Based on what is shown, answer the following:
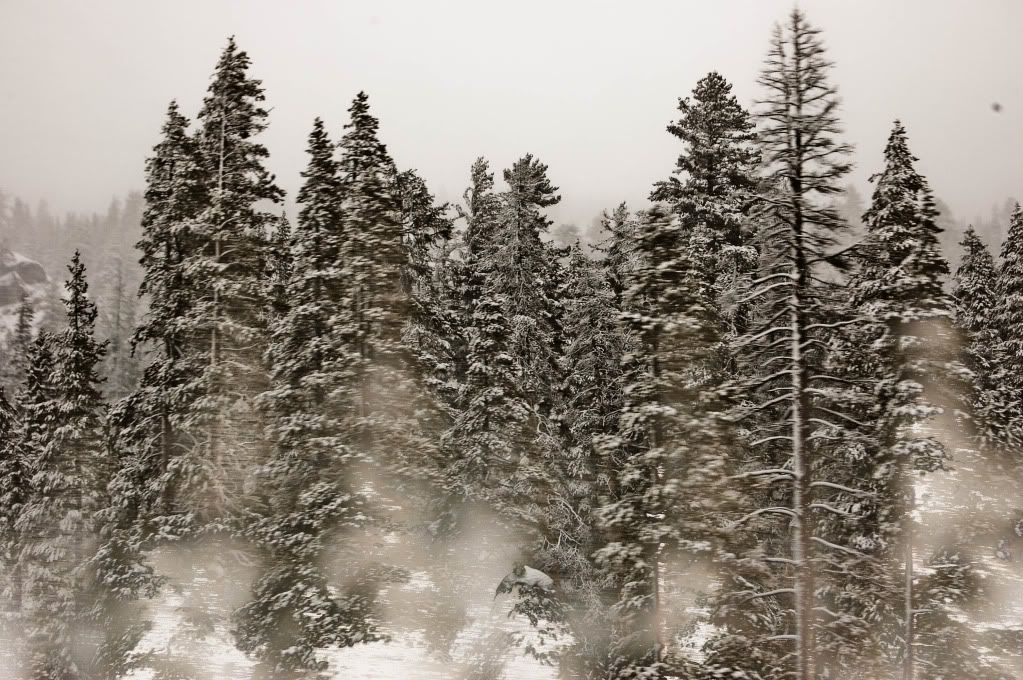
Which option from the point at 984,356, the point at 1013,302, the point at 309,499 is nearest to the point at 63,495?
the point at 309,499

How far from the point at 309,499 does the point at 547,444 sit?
8.47 meters

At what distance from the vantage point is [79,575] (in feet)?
86.2

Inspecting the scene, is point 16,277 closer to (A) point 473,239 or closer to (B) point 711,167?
(A) point 473,239

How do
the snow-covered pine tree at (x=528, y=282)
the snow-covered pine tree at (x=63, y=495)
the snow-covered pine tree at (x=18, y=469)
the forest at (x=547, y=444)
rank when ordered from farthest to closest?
the snow-covered pine tree at (x=18, y=469)
the snow-covered pine tree at (x=63, y=495)
the snow-covered pine tree at (x=528, y=282)
the forest at (x=547, y=444)

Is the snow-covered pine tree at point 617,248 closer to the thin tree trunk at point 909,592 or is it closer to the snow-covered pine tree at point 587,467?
the snow-covered pine tree at point 587,467

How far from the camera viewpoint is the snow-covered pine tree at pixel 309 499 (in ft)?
Answer: 66.1

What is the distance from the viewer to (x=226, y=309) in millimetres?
22031

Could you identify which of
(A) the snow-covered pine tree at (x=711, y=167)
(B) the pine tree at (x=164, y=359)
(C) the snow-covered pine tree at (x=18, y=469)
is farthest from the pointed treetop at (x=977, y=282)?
(C) the snow-covered pine tree at (x=18, y=469)

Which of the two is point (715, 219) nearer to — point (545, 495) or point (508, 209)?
point (508, 209)

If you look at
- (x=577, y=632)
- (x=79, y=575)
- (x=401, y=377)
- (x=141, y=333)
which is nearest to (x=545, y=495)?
(x=577, y=632)

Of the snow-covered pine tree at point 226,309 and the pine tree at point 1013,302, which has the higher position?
the pine tree at point 1013,302

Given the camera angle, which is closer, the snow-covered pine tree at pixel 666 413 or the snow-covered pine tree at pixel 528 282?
the snow-covered pine tree at pixel 666 413

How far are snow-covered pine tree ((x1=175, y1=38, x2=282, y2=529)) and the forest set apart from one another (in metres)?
0.09

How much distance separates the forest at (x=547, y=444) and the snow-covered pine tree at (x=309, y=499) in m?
0.10
